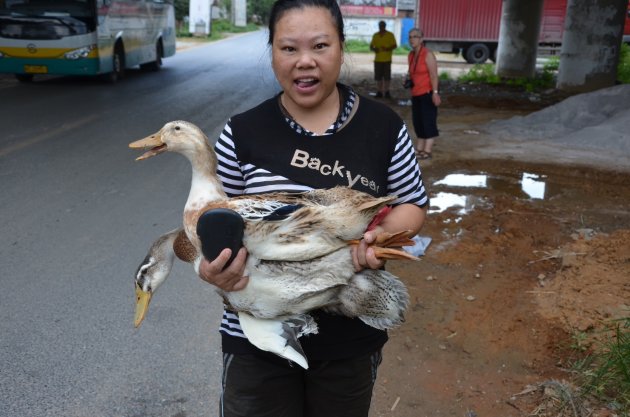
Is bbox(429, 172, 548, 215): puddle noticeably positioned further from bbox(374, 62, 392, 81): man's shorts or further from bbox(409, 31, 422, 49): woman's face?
bbox(374, 62, 392, 81): man's shorts

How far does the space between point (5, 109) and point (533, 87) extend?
41.5 feet

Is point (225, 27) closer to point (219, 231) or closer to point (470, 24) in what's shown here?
point (470, 24)

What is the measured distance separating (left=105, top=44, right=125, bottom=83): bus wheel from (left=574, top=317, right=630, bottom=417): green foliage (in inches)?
552

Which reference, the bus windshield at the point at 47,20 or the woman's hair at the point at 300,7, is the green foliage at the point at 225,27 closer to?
the bus windshield at the point at 47,20

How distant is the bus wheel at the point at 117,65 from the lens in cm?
1500

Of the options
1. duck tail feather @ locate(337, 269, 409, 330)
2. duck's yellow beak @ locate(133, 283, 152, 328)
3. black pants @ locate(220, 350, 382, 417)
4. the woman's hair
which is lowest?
black pants @ locate(220, 350, 382, 417)

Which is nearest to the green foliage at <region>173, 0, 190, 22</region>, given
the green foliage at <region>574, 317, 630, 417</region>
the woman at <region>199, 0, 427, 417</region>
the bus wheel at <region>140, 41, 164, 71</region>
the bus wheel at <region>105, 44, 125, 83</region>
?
the bus wheel at <region>140, 41, 164, 71</region>

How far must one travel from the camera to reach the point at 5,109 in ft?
36.3

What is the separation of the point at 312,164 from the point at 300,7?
453mm

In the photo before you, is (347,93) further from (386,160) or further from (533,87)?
(533,87)

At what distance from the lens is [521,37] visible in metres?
17.8

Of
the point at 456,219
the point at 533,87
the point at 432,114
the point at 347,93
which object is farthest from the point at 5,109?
the point at 533,87

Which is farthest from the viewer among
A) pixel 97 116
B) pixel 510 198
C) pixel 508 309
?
pixel 97 116

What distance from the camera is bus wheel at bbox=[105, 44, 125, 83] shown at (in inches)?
591
